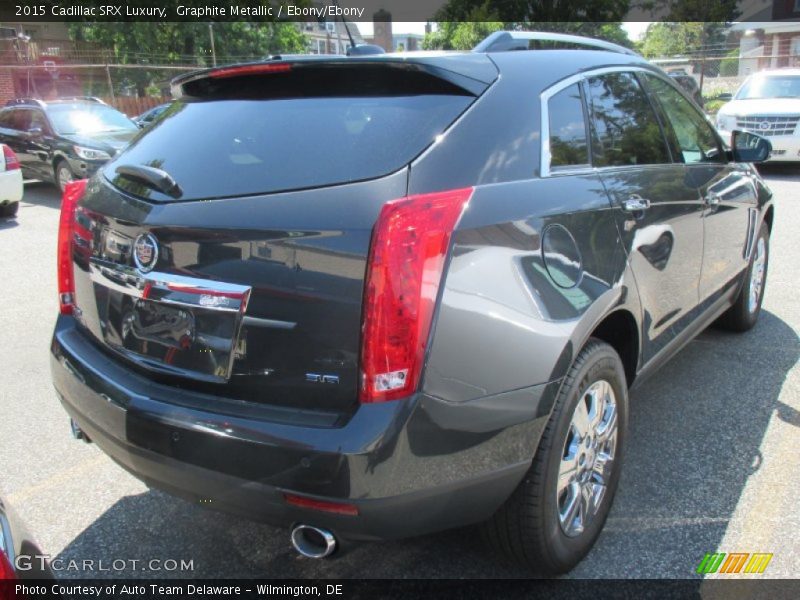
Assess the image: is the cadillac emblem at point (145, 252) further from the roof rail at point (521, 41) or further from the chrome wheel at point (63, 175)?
the chrome wheel at point (63, 175)

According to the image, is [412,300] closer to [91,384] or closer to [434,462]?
[434,462]

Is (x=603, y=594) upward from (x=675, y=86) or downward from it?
downward

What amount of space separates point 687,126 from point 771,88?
12.4m

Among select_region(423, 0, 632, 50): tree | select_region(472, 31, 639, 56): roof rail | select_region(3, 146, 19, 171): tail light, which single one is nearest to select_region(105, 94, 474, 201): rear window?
select_region(472, 31, 639, 56): roof rail

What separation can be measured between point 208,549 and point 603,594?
1438mm

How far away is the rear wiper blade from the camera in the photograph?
2.24m

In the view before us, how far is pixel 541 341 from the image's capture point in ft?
6.95

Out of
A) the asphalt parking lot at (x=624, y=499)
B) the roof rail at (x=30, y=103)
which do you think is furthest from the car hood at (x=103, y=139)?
the asphalt parking lot at (x=624, y=499)

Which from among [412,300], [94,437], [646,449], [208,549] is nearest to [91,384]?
[94,437]

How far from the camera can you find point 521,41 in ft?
9.29

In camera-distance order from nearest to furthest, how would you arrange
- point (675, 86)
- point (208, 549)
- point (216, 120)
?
1. point (216, 120)
2. point (208, 549)
3. point (675, 86)

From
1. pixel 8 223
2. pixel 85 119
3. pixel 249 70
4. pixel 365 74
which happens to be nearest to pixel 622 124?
pixel 365 74

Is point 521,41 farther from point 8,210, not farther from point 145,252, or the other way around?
point 8,210

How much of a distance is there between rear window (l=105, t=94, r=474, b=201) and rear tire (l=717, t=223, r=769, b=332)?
10.1 ft
